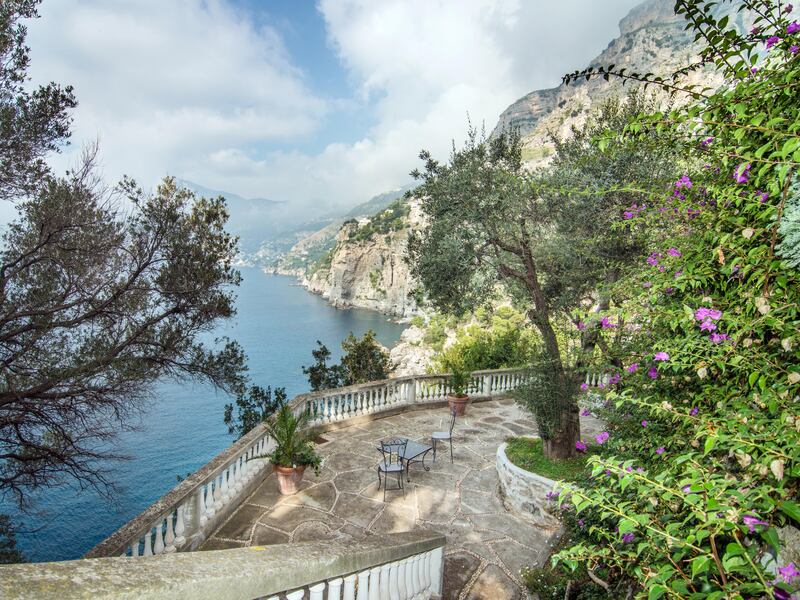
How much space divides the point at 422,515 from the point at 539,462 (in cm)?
209

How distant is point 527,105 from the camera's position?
448 feet

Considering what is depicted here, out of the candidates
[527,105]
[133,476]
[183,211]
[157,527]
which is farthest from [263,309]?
[527,105]

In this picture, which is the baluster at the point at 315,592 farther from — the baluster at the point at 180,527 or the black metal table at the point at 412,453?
the black metal table at the point at 412,453

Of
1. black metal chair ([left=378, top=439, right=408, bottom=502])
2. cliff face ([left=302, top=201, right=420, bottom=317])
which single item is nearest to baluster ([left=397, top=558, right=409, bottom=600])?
black metal chair ([left=378, top=439, right=408, bottom=502])

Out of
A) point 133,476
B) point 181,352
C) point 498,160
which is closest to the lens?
point 498,160

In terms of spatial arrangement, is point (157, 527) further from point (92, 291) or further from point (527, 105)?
point (527, 105)

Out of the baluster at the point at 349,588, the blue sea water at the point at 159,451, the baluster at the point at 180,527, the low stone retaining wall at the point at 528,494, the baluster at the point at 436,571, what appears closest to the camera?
the baluster at the point at 349,588

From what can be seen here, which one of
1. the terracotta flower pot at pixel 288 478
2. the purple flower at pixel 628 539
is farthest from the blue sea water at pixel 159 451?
the purple flower at pixel 628 539

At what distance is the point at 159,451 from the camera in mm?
25797

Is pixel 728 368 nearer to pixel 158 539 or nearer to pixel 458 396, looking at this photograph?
pixel 158 539

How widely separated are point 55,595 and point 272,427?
573cm

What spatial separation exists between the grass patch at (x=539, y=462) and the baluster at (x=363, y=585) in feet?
13.5

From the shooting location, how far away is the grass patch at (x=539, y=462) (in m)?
6.23

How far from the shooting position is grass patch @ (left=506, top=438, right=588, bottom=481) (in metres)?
6.23
